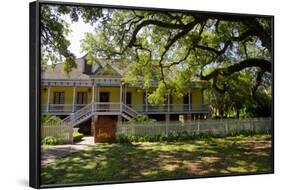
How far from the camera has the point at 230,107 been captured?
30.7 feet

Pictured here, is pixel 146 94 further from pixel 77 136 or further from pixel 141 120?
pixel 77 136

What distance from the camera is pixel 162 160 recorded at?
870 centimetres

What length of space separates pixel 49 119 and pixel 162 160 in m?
1.84

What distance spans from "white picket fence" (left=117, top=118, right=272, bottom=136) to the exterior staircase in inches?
6.7

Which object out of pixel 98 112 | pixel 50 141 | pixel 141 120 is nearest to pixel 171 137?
pixel 141 120

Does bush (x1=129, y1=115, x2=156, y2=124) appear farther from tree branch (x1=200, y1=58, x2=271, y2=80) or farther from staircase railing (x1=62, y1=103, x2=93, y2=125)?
tree branch (x1=200, y1=58, x2=271, y2=80)

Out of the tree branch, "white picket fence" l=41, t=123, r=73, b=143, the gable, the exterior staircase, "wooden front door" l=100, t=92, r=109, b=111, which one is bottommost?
"white picket fence" l=41, t=123, r=73, b=143

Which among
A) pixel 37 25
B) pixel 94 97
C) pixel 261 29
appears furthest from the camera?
pixel 261 29

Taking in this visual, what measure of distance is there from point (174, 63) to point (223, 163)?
1772 mm

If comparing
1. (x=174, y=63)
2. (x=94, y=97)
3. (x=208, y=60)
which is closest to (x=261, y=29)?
(x=208, y=60)

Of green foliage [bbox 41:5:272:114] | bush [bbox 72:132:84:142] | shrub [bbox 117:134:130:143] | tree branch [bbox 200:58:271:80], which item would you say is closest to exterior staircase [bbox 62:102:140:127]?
bush [bbox 72:132:84:142]

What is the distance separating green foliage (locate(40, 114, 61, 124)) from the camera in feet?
26.0

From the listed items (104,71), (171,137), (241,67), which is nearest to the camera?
(104,71)

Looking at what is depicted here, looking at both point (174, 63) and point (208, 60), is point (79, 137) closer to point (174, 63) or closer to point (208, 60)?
point (174, 63)
